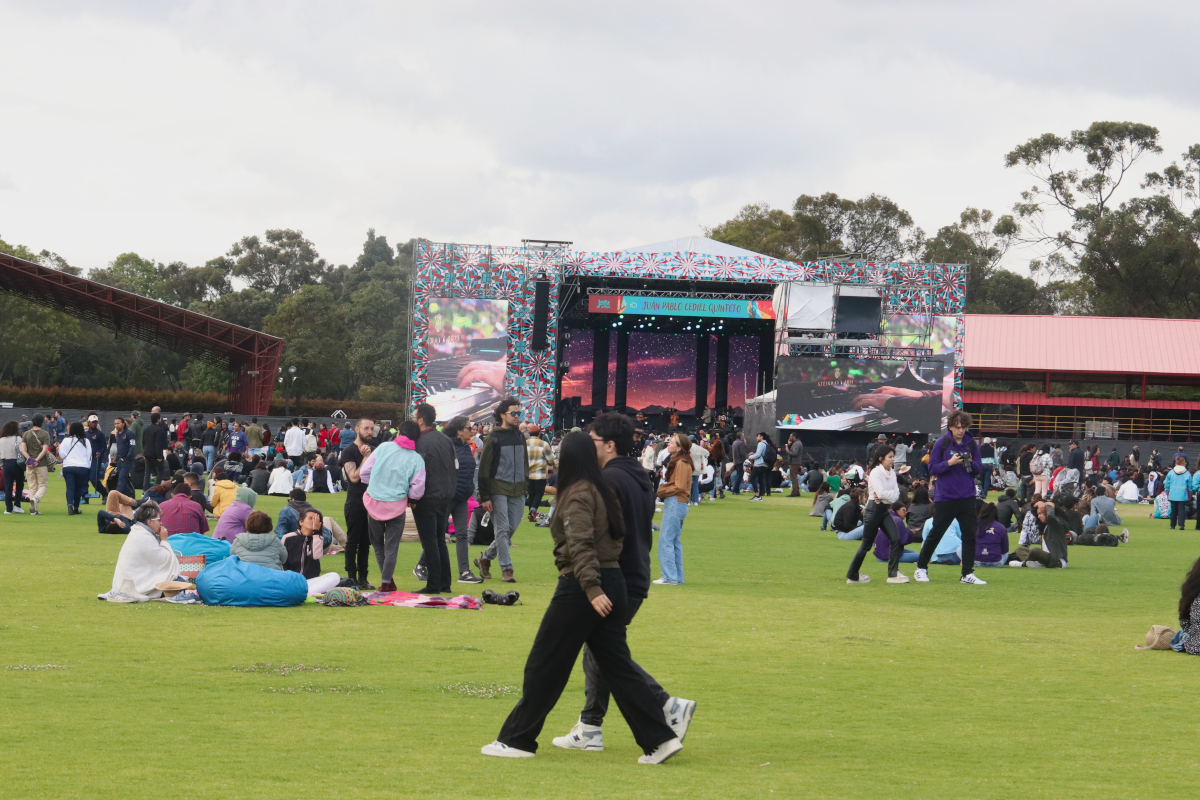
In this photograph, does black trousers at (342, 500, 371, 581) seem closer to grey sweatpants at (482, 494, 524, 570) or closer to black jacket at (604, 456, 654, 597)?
grey sweatpants at (482, 494, 524, 570)

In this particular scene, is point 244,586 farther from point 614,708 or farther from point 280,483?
point 280,483

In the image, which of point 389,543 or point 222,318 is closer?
point 389,543

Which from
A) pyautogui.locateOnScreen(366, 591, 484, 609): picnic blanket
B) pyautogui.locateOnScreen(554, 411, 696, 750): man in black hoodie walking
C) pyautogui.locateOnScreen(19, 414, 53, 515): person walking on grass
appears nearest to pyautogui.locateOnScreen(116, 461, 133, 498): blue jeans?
pyautogui.locateOnScreen(19, 414, 53, 515): person walking on grass

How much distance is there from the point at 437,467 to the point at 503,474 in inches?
41.0

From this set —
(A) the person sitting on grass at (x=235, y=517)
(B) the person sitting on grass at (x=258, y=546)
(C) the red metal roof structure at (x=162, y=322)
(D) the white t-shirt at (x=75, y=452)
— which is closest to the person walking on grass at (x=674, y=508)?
(B) the person sitting on grass at (x=258, y=546)

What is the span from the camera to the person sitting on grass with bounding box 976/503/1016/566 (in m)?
14.5

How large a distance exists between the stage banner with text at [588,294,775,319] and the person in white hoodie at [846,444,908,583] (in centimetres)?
2619

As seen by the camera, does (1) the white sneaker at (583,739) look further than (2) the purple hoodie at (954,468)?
No

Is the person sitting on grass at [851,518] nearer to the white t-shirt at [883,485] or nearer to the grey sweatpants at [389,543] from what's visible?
the white t-shirt at [883,485]

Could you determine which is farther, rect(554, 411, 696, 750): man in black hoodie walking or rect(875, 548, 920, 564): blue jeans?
rect(875, 548, 920, 564): blue jeans

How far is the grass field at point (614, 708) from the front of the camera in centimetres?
476

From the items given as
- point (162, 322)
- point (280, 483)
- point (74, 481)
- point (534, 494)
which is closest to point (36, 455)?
point (74, 481)

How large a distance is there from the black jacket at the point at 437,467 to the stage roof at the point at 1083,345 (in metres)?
39.5

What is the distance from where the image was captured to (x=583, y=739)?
17.8 feet
